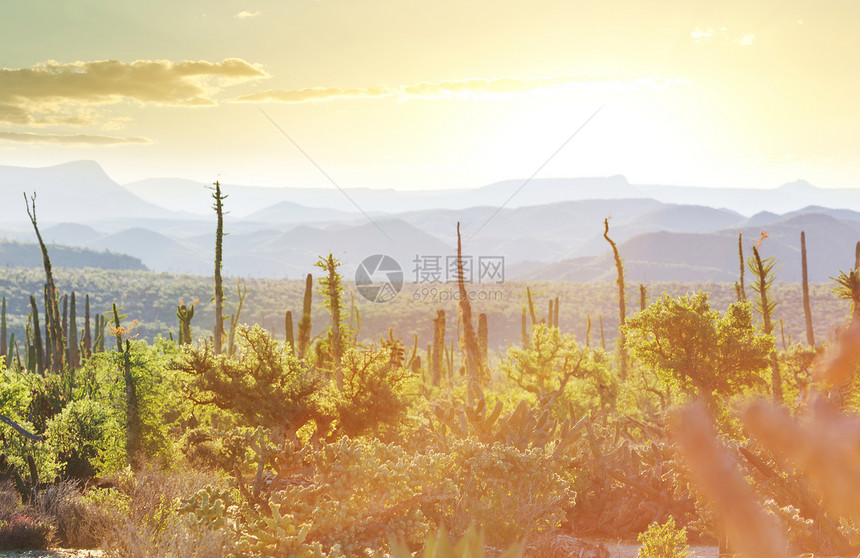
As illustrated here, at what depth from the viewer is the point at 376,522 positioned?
8.77m

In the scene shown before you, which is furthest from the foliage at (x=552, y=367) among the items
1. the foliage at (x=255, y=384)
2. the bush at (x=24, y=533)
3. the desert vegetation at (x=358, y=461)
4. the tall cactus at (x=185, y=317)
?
the bush at (x=24, y=533)

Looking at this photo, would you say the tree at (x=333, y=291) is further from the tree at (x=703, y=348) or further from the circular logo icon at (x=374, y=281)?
the circular logo icon at (x=374, y=281)

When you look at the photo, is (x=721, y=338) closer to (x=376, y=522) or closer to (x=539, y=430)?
(x=539, y=430)

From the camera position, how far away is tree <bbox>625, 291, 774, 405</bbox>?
14.6m

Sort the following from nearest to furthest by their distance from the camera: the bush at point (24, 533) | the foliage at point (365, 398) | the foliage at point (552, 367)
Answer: the bush at point (24, 533), the foliage at point (365, 398), the foliage at point (552, 367)

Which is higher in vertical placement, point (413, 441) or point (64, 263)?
point (64, 263)

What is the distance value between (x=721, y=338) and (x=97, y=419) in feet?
44.6

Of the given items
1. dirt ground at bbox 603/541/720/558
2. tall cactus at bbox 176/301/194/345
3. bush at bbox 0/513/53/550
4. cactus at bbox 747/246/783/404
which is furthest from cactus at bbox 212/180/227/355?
cactus at bbox 747/246/783/404

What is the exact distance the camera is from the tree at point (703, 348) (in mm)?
14617

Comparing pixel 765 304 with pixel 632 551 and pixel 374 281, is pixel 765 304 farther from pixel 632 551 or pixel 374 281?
pixel 374 281

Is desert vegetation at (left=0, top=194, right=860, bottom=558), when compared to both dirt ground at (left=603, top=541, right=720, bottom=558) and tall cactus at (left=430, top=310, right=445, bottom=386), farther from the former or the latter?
tall cactus at (left=430, top=310, right=445, bottom=386)

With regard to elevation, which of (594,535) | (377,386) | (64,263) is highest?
(64,263)

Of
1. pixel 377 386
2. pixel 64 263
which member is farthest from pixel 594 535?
pixel 64 263

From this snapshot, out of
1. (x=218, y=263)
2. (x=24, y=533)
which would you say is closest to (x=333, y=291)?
(x=24, y=533)
